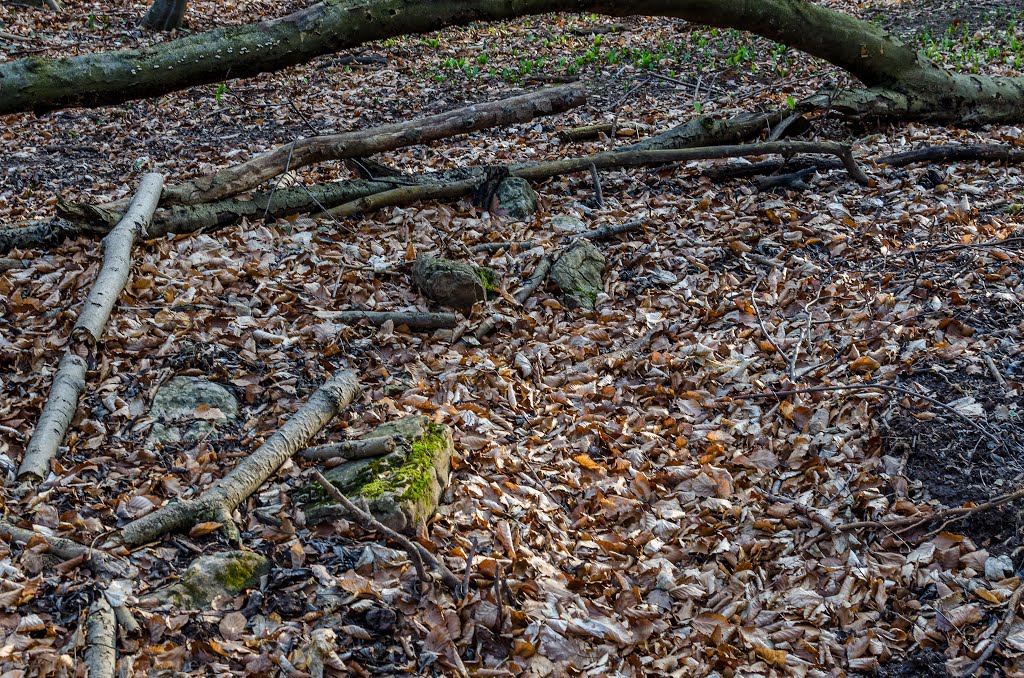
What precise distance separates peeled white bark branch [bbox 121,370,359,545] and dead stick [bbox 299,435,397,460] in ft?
0.50

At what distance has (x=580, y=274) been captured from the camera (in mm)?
6188

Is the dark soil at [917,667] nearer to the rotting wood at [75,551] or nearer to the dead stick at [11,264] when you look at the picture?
the rotting wood at [75,551]

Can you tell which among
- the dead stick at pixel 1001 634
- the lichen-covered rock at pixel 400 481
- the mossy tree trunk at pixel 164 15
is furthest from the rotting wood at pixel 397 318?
the mossy tree trunk at pixel 164 15

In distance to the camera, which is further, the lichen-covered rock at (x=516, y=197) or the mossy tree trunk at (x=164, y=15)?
the mossy tree trunk at (x=164, y=15)

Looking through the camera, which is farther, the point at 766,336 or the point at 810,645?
the point at 766,336

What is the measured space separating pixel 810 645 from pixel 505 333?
2969 mm

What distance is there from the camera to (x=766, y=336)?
5.41 m

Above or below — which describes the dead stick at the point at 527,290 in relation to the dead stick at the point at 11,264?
below

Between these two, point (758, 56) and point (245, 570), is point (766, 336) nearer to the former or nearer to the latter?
point (245, 570)

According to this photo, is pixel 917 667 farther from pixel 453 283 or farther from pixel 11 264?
pixel 11 264

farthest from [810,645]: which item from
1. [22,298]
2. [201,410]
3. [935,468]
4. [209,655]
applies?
[22,298]

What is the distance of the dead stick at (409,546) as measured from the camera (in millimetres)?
3543

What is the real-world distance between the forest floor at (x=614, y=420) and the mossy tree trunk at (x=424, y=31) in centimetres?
45

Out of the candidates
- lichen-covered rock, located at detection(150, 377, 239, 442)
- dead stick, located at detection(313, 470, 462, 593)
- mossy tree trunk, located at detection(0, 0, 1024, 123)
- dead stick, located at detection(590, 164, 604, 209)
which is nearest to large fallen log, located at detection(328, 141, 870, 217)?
dead stick, located at detection(590, 164, 604, 209)
